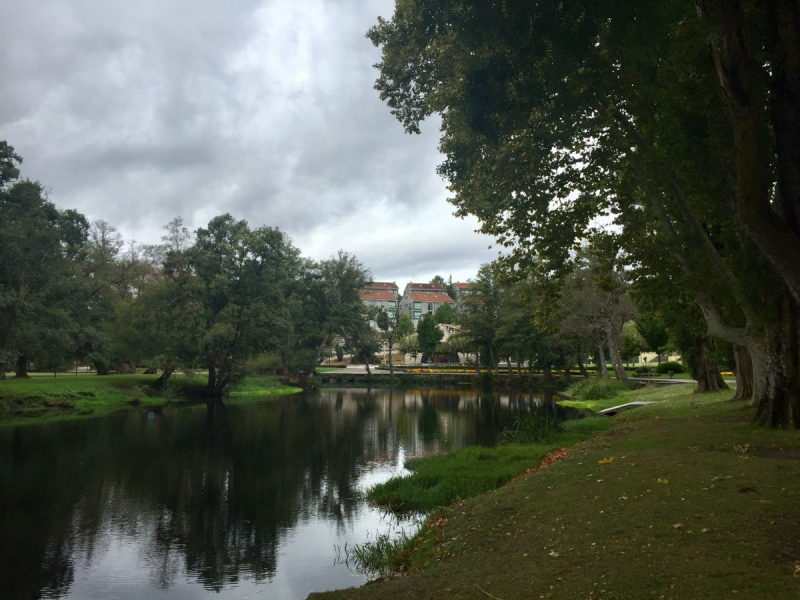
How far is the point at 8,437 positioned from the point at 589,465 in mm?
22859

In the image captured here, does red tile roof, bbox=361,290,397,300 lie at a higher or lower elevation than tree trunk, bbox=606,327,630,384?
higher

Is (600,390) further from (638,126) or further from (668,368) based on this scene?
(638,126)

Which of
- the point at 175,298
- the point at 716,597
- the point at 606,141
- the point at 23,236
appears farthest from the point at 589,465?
the point at 175,298

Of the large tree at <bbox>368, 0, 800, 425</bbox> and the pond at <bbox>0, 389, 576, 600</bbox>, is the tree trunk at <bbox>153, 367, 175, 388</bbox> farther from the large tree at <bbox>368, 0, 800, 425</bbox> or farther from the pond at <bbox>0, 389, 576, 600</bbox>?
the large tree at <bbox>368, 0, 800, 425</bbox>

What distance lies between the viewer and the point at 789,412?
37.2 ft

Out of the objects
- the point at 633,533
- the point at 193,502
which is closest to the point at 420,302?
the point at 193,502

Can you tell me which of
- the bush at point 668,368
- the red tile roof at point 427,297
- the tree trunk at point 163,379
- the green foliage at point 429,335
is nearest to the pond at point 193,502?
the tree trunk at point 163,379

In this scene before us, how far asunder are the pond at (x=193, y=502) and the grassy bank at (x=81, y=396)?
161 inches

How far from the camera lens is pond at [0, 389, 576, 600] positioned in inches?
373

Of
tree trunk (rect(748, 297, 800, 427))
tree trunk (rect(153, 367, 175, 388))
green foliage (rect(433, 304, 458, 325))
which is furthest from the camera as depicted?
green foliage (rect(433, 304, 458, 325))

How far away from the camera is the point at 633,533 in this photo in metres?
6.25

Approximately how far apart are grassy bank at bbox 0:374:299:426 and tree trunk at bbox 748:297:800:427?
2978cm

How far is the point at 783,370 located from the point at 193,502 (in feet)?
43.8

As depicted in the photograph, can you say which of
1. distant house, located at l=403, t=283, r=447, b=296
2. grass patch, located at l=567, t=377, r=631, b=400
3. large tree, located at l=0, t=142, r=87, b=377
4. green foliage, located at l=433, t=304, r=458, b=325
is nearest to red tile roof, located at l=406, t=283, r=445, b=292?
distant house, located at l=403, t=283, r=447, b=296
